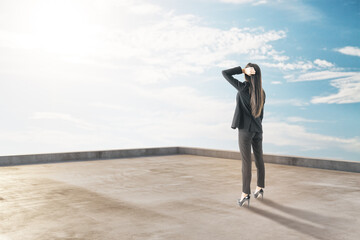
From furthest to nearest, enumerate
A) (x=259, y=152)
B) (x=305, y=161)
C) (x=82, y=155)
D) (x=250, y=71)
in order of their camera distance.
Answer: (x=82, y=155) → (x=305, y=161) → (x=259, y=152) → (x=250, y=71)

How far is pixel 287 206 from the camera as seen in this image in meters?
5.18

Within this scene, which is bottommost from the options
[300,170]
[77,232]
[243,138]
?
[77,232]

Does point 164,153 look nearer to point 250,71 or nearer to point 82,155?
point 82,155

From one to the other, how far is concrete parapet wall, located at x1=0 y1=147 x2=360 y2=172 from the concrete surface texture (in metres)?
0.43

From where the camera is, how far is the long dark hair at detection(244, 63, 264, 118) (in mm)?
5125

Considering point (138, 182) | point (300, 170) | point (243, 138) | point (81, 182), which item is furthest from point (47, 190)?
point (300, 170)

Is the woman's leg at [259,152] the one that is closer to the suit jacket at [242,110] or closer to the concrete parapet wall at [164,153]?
the suit jacket at [242,110]

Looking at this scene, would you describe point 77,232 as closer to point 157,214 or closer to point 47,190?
point 157,214

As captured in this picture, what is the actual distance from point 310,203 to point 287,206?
434 millimetres

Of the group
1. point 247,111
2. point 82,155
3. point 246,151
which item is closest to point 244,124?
point 247,111

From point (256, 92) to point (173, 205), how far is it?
1.96 metres

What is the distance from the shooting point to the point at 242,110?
17.1ft

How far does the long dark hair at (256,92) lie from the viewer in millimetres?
5125

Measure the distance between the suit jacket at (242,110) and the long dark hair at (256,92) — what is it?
61mm
